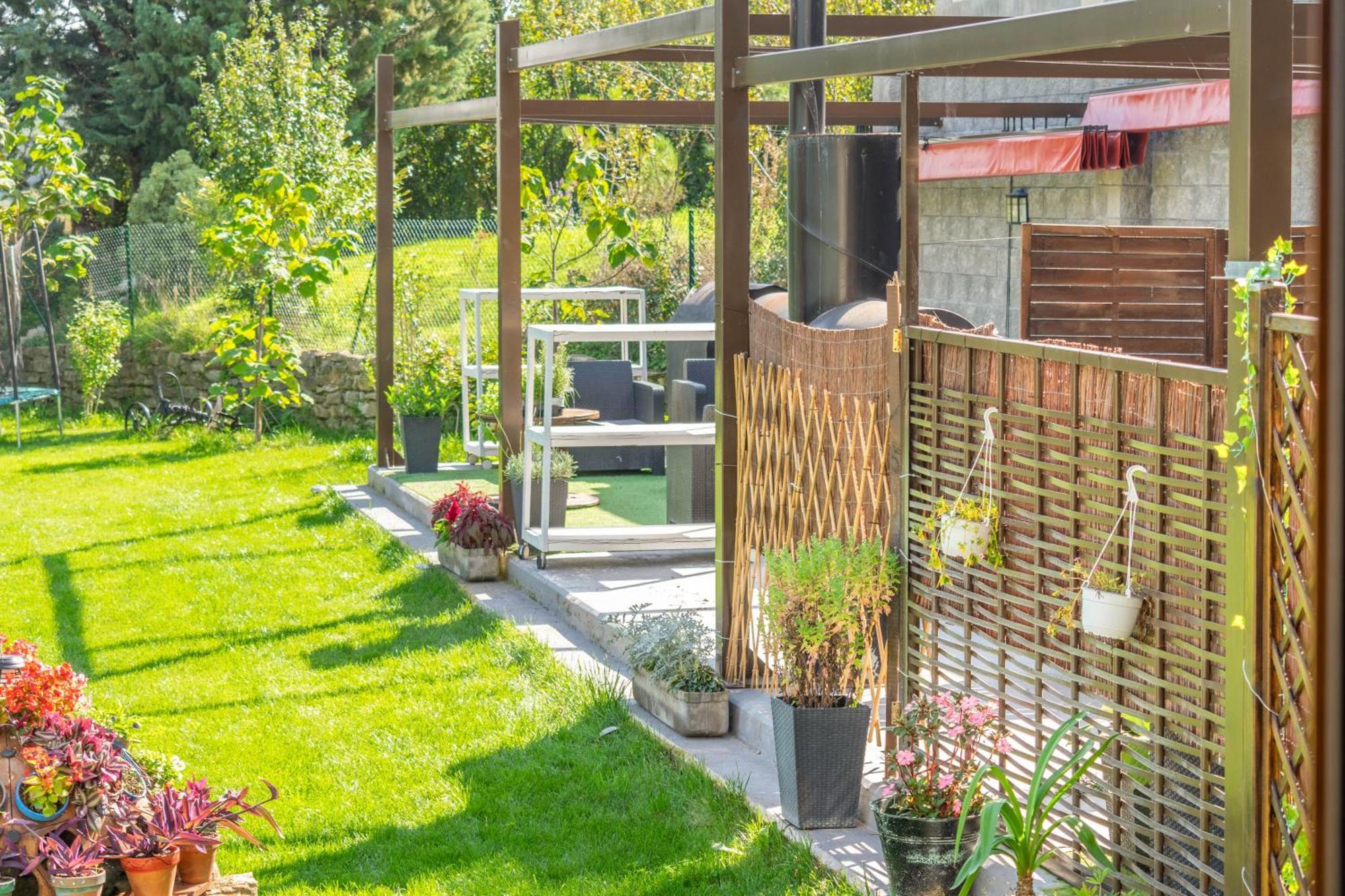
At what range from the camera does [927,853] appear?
4.06m

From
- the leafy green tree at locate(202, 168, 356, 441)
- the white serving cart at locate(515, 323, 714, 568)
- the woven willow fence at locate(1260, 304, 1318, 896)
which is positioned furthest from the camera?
the leafy green tree at locate(202, 168, 356, 441)

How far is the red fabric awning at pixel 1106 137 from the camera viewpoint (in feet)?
30.1

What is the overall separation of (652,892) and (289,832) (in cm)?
140

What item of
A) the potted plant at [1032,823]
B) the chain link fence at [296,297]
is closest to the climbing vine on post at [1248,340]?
the potted plant at [1032,823]

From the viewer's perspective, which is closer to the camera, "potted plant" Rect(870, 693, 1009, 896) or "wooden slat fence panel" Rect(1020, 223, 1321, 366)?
"potted plant" Rect(870, 693, 1009, 896)

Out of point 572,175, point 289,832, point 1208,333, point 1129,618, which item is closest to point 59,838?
point 289,832

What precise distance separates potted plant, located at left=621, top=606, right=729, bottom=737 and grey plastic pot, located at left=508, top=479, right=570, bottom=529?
2.77 meters

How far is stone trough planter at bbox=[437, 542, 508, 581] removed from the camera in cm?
893

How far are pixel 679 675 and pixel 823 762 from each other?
1.38 metres

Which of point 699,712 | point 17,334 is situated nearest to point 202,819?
point 699,712

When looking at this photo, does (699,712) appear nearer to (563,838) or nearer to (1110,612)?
(563,838)

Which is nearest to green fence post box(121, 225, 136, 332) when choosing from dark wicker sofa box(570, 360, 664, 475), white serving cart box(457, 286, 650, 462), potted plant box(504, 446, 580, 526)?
white serving cart box(457, 286, 650, 462)

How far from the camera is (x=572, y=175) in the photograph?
1429 centimetres

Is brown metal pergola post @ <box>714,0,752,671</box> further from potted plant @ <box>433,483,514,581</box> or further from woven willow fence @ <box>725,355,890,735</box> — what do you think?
potted plant @ <box>433,483,514,581</box>
